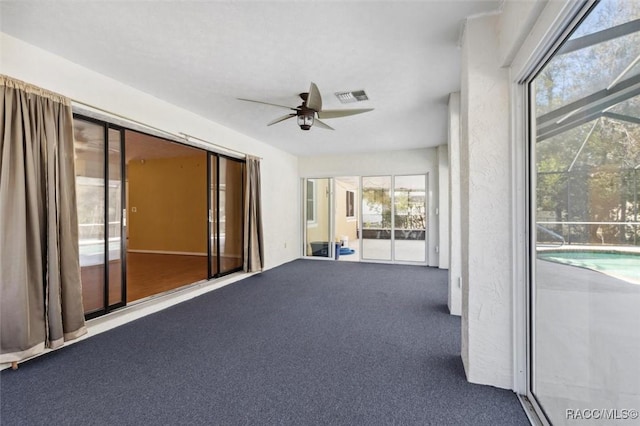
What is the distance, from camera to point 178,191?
770cm

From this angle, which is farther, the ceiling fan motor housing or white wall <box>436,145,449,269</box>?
white wall <box>436,145,449,269</box>

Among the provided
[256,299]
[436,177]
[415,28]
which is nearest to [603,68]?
[415,28]

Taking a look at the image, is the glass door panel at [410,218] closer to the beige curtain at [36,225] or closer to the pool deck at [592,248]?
the pool deck at [592,248]

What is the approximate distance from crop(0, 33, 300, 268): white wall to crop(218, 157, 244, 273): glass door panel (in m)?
0.41

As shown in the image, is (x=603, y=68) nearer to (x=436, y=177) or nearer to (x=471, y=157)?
(x=471, y=157)

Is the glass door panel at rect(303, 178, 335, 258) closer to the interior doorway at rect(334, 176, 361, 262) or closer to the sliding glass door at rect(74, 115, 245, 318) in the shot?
the interior doorway at rect(334, 176, 361, 262)

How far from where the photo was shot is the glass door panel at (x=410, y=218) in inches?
255

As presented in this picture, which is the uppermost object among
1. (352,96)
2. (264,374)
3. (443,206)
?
(352,96)

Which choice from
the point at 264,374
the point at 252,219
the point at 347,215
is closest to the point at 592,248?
the point at 264,374

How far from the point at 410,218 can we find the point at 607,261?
5.44 meters

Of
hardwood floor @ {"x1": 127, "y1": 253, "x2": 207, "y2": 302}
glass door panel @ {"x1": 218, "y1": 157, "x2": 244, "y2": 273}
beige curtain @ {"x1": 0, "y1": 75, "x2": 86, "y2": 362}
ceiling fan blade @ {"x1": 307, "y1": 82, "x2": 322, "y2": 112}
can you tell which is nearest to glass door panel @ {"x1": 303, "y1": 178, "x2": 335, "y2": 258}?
glass door panel @ {"x1": 218, "y1": 157, "x2": 244, "y2": 273}

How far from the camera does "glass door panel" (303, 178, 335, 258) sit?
7.19m

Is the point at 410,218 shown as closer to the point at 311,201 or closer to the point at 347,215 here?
the point at 347,215

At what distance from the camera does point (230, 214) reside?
5.34 m
